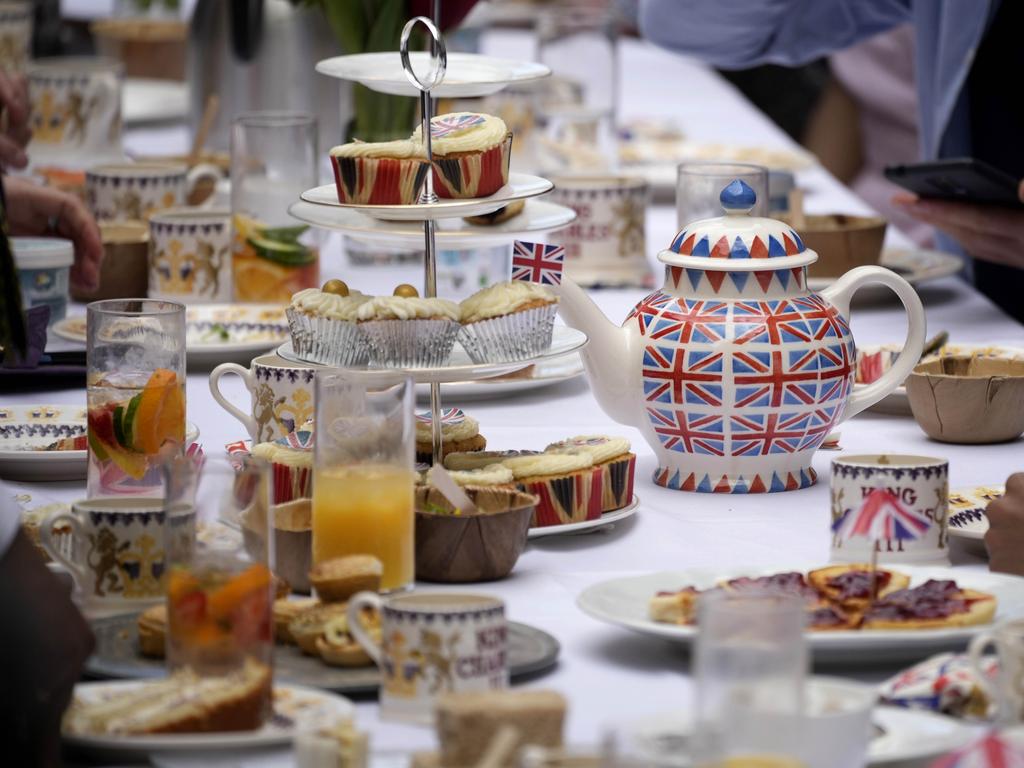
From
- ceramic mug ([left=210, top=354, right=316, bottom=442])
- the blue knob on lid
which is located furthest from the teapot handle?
ceramic mug ([left=210, top=354, right=316, bottom=442])

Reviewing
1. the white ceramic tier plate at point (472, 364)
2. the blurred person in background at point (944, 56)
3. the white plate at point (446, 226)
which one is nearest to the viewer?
the white ceramic tier plate at point (472, 364)

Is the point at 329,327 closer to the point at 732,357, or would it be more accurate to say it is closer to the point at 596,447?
the point at 596,447

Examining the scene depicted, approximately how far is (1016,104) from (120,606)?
7.12ft

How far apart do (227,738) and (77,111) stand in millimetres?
2156

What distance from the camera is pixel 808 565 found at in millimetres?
1231

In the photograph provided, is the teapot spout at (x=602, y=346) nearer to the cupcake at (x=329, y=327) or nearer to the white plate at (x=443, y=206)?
the white plate at (x=443, y=206)

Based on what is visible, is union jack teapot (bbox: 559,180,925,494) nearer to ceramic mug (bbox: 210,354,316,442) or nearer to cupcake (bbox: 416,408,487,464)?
cupcake (bbox: 416,408,487,464)

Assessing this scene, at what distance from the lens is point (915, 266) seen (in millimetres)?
2379

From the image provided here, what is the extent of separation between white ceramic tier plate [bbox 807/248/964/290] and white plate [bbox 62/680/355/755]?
1.34m

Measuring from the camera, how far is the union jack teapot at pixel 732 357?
57.5 inches

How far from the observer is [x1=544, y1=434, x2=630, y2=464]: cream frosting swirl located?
4.56 feet

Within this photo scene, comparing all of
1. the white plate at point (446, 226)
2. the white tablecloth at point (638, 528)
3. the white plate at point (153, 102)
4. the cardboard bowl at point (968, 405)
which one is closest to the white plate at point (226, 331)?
the white tablecloth at point (638, 528)

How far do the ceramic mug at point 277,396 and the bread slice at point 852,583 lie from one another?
0.56 meters

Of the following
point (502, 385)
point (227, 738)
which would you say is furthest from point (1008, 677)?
point (502, 385)
